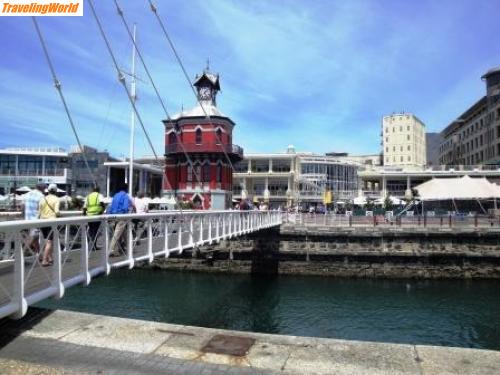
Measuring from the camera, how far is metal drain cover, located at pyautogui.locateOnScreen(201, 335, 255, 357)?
705 centimetres

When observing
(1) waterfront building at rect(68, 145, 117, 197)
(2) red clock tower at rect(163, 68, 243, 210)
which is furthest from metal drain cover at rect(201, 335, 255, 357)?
(1) waterfront building at rect(68, 145, 117, 197)

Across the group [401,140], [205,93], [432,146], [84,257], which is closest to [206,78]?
[205,93]

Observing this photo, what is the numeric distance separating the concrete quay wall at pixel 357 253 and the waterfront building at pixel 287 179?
36.5 meters

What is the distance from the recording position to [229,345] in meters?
7.33

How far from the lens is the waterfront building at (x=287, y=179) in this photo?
70750 millimetres

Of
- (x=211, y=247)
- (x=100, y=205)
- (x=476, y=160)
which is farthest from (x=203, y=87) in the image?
(x=476, y=160)

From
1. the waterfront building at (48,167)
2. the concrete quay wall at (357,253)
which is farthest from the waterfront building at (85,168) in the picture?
the concrete quay wall at (357,253)

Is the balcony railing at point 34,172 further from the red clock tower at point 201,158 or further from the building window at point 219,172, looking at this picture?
the building window at point 219,172

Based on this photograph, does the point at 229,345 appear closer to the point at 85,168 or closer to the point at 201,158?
the point at 201,158

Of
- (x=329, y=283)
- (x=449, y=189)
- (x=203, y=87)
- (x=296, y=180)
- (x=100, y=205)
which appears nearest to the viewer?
(x=100, y=205)

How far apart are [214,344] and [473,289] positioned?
2209 cm

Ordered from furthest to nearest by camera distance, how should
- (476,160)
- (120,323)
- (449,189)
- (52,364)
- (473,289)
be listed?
(476,160), (449,189), (473,289), (120,323), (52,364)

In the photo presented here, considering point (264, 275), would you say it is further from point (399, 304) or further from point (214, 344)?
point (214, 344)

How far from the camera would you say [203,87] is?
2042 inches
